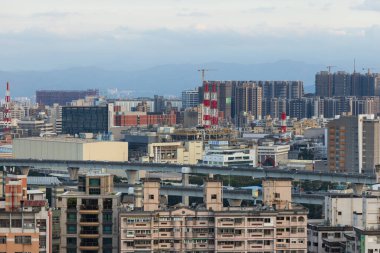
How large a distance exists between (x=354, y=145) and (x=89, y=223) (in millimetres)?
43776

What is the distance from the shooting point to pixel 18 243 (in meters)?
28.2

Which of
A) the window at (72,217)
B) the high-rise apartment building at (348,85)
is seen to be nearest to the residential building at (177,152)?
the window at (72,217)

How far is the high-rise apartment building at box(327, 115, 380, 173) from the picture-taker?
2881 inches

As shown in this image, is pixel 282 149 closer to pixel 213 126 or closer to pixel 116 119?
pixel 213 126

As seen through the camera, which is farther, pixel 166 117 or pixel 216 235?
pixel 166 117

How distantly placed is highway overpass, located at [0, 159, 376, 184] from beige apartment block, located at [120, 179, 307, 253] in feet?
85.5

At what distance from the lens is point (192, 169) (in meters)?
67.9

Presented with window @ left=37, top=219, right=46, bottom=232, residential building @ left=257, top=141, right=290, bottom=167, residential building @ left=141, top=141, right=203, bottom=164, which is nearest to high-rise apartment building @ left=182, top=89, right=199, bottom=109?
residential building @ left=257, top=141, right=290, bottom=167

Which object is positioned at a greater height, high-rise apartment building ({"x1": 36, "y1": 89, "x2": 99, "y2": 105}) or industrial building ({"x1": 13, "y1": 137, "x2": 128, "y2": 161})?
high-rise apartment building ({"x1": 36, "y1": 89, "x2": 99, "y2": 105})

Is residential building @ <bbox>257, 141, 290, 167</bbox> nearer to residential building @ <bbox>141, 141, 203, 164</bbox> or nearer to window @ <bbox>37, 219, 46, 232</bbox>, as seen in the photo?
residential building @ <bbox>141, 141, 203, 164</bbox>

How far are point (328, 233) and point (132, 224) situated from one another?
4.47m

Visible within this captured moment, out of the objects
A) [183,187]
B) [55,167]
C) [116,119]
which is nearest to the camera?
[183,187]

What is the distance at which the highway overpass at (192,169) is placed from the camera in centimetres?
6038

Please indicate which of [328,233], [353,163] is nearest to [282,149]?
[353,163]
